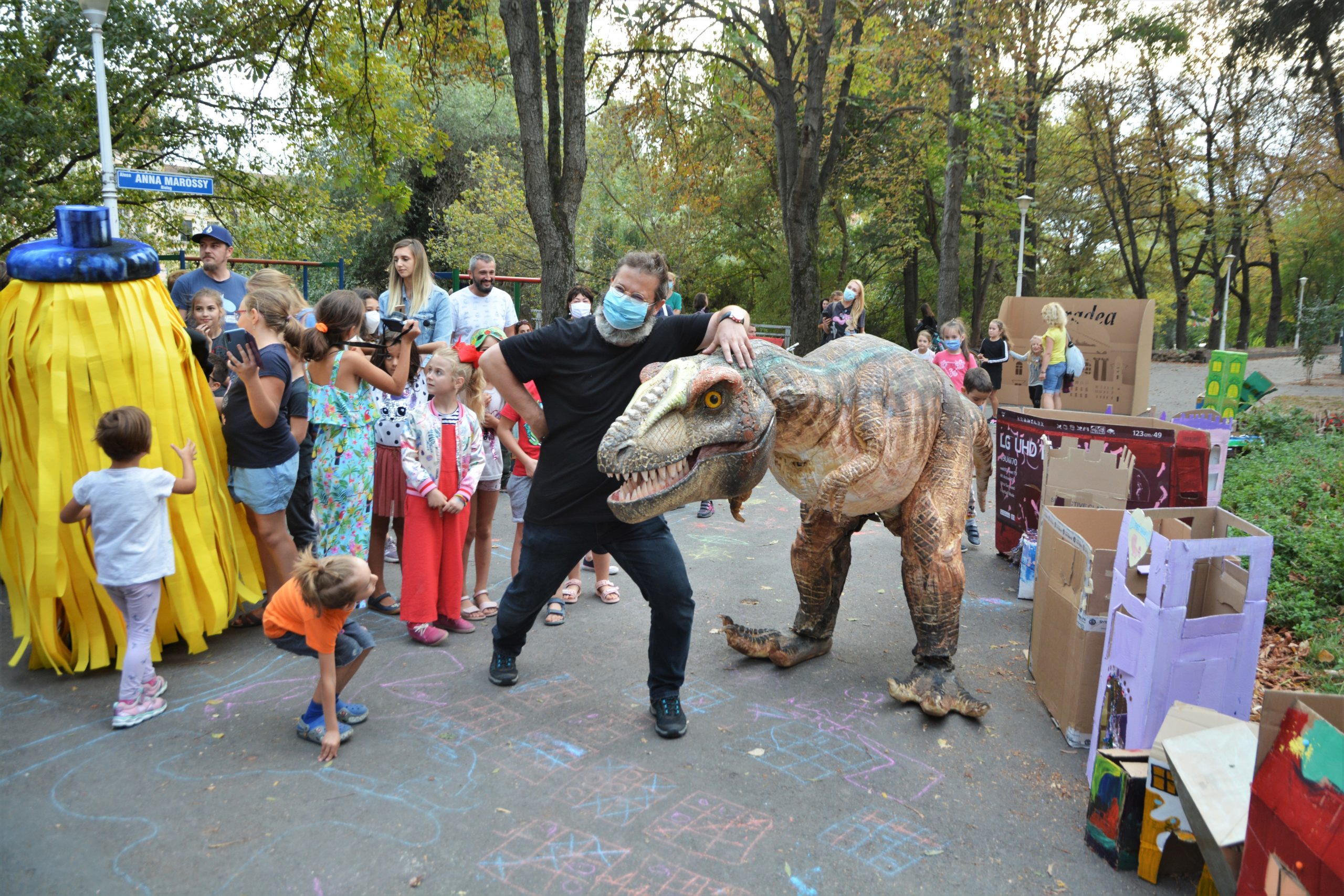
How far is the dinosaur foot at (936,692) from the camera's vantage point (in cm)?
357

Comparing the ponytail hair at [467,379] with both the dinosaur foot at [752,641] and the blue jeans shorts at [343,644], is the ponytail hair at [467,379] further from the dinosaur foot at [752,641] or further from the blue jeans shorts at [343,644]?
the dinosaur foot at [752,641]

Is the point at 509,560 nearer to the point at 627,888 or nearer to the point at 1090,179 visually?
the point at 627,888

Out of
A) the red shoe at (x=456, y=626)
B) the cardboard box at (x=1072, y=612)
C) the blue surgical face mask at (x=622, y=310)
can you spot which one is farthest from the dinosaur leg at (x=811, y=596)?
the red shoe at (x=456, y=626)

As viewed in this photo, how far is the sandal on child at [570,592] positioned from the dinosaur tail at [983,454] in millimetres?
2377

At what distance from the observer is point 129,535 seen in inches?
137

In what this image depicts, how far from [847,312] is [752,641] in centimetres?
796

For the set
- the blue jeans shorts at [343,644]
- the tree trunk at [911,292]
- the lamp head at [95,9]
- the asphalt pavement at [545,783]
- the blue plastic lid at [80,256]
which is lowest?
the asphalt pavement at [545,783]

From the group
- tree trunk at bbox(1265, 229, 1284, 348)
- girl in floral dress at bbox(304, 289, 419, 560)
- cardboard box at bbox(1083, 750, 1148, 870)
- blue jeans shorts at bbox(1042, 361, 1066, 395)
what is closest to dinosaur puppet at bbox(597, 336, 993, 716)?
cardboard box at bbox(1083, 750, 1148, 870)

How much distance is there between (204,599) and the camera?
13.4ft

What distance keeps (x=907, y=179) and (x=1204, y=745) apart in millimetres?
20513

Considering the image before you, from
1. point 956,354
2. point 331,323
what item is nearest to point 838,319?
point 956,354

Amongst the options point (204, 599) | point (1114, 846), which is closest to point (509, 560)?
point (204, 599)

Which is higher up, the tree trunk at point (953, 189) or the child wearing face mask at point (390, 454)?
the tree trunk at point (953, 189)

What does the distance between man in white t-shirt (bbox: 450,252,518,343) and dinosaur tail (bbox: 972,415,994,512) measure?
A: 386cm
